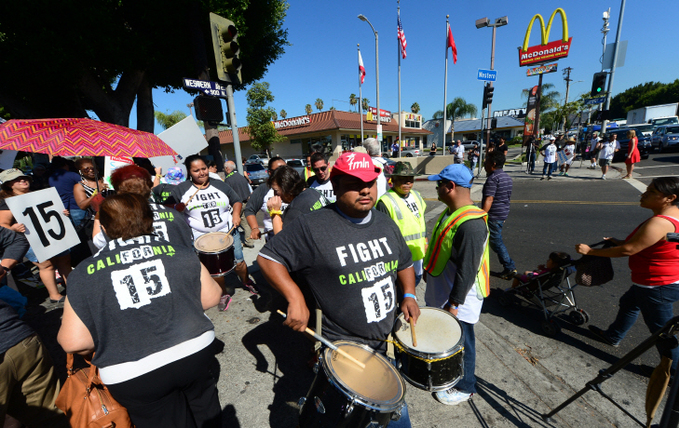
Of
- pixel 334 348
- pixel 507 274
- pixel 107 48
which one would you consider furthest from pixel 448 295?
pixel 107 48

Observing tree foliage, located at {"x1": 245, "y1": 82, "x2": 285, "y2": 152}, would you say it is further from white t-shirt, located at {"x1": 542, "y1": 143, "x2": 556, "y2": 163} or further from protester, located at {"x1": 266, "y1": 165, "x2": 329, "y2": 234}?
protester, located at {"x1": 266, "y1": 165, "x2": 329, "y2": 234}

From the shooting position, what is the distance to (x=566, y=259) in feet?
11.3

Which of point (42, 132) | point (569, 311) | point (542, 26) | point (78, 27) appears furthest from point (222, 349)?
point (542, 26)

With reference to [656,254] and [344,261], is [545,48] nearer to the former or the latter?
[656,254]

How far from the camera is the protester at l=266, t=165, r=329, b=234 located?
10.8 feet

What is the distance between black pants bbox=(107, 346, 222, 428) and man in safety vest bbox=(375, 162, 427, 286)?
7.59 ft

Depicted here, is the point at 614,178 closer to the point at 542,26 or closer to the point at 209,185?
the point at 542,26

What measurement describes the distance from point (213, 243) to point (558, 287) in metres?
4.30

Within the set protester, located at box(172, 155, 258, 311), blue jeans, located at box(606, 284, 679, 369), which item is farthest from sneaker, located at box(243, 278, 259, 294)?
blue jeans, located at box(606, 284, 679, 369)

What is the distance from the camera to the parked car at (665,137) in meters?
20.6

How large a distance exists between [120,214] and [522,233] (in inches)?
309

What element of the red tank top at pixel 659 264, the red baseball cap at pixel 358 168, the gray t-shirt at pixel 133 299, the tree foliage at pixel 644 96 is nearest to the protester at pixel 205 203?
the gray t-shirt at pixel 133 299

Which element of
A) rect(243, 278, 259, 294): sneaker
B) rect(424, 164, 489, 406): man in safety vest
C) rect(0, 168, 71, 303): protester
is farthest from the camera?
rect(243, 278, 259, 294): sneaker

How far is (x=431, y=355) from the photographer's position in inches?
71.9
